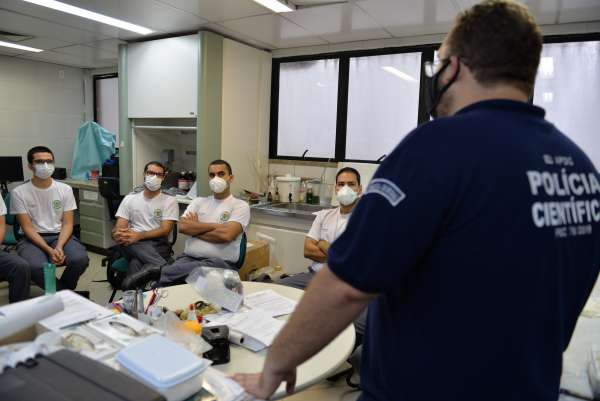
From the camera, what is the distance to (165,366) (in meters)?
0.95

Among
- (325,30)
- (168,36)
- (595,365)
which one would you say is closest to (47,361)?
(595,365)

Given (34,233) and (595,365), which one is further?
(34,233)

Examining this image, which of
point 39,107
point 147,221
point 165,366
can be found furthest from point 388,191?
point 39,107

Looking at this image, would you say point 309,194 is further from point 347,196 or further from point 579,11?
point 579,11

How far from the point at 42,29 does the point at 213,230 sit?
104 inches

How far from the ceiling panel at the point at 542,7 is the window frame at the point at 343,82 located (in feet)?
0.73

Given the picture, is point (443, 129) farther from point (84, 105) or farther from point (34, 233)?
point (84, 105)

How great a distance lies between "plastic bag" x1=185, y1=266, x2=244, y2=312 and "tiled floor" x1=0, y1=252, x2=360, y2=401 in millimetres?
762

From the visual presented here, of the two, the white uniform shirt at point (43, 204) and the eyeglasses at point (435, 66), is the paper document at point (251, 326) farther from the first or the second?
the white uniform shirt at point (43, 204)

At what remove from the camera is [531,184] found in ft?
2.41

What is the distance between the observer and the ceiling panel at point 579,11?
2789 mm

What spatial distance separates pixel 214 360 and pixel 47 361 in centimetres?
62

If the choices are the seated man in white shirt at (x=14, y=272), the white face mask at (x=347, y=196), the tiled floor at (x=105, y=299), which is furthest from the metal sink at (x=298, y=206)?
the seated man in white shirt at (x=14, y=272)

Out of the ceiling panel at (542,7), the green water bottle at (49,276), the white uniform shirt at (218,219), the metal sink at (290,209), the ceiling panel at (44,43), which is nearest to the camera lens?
the green water bottle at (49,276)
